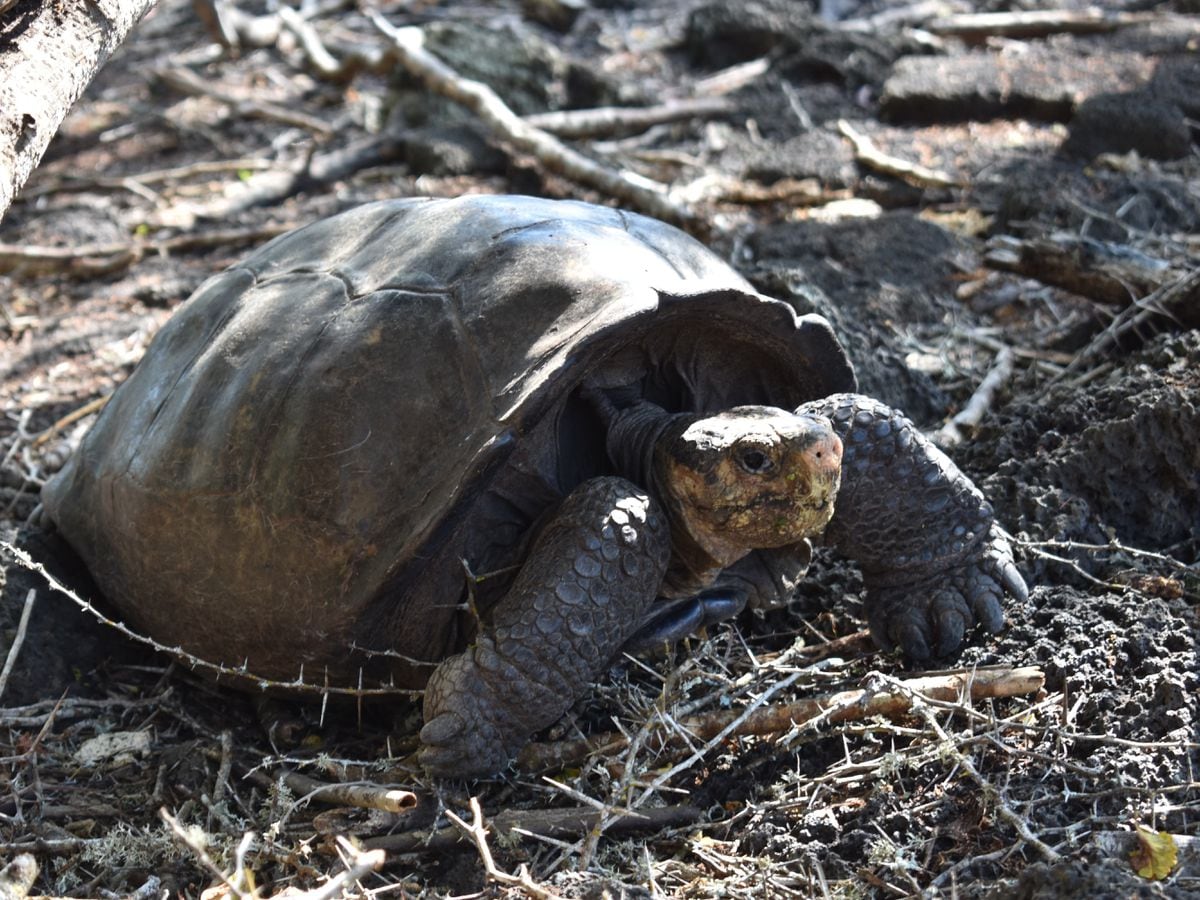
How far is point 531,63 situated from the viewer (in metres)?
8.35

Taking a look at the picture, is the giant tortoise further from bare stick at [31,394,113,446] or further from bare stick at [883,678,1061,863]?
bare stick at [31,394,113,446]

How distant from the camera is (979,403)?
14.1ft

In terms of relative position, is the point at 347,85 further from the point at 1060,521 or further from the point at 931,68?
the point at 1060,521

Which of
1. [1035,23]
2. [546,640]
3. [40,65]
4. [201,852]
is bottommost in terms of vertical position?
[1035,23]

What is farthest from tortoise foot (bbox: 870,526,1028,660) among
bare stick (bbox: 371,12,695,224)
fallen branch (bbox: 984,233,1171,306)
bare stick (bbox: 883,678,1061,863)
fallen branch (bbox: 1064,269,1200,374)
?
bare stick (bbox: 371,12,695,224)

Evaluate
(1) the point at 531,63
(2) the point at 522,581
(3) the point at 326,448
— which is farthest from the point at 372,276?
(1) the point at 531,63

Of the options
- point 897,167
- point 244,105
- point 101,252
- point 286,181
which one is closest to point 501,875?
point 101,252

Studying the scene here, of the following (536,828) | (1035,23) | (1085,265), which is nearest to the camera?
(536,828)

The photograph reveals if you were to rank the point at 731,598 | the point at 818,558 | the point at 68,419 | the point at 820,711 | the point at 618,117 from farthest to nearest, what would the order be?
the point at 618,117 < the point at 68,419 < the point at 818,558 < the point at 731,598 < the point at 820,711

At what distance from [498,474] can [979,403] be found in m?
1.96

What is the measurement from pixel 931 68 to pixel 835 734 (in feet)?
20.6

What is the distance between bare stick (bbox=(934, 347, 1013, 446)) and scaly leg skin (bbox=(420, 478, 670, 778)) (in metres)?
1.54

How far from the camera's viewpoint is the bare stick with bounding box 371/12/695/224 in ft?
19.8

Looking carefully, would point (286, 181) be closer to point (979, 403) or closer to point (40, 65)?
point (979, 403)
